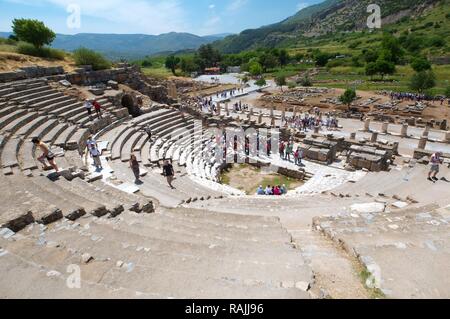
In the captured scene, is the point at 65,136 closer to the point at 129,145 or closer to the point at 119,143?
the point at 119,143

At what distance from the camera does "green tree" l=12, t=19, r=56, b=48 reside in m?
28.9

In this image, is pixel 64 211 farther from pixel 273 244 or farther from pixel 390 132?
pixel 390 132

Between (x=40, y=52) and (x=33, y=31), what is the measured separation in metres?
2.24

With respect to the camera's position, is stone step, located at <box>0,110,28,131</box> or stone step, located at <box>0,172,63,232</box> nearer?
stone step, located at <box>0,172,63,232</box>

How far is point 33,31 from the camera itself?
29.0 metres

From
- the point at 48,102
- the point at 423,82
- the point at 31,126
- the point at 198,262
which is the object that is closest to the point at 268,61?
the point at 423,82

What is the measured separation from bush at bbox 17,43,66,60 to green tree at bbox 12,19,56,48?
2.59 feet

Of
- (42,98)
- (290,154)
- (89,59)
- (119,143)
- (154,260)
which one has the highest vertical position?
(89,59)

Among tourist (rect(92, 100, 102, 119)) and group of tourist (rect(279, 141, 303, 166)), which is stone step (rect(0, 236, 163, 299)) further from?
tourist (rect(92, 100, 102, 119))

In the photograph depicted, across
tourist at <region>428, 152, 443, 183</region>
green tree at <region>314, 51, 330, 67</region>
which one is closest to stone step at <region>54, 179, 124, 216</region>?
tourist at <region>428, 152, 443, 183</region>

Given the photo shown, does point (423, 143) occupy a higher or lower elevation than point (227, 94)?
lower

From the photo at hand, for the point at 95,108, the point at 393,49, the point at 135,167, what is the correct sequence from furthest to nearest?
the point at 393,49 → the point at 95,108 → the point at 135,167

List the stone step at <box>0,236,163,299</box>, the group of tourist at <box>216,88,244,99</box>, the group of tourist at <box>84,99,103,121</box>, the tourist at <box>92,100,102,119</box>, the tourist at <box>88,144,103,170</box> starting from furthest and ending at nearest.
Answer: the group of tourist at <box>216,88,244,99</box>
the tourist at <box>92,100,102,119</box>
the group of tourist at <box>84,99,103,121</box>
the tourist at <box>88,144,103,170</box>
the stone step at <box>0,236,163,299</box>

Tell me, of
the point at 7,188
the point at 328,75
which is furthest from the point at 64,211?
the point at 328,75
